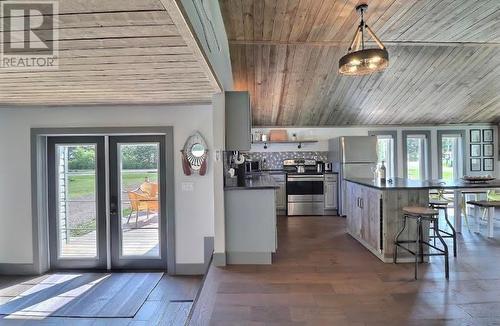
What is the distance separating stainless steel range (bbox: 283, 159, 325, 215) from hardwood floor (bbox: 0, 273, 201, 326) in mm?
3041

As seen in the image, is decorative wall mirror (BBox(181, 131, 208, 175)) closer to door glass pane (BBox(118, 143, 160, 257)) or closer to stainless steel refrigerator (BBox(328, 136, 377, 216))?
door glass pane (BBox(118, 143, 160, 257))

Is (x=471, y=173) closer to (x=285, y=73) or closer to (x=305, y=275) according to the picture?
(x=285, y=73)

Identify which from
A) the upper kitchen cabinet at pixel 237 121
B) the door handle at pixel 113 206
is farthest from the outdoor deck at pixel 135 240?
the upper kitchen cabinet at pixel 237 121

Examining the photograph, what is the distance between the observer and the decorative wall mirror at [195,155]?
4250 millimetres


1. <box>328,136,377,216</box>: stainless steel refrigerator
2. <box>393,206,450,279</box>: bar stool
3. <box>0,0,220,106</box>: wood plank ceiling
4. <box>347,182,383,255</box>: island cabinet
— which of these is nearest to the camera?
<box>0,0,220,106</box>: wood plank ceiling

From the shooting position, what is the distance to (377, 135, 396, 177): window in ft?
23.8

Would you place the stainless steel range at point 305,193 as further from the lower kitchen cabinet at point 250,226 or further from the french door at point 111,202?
the french door at point 111,202

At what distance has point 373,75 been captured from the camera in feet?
17.9

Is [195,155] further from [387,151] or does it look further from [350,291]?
[387,151]

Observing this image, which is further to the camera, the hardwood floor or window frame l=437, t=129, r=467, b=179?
window frame l=437, t=129, r=467, b=179

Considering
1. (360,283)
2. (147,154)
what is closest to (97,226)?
(147,154)

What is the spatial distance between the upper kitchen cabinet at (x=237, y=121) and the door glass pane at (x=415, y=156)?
5325 mm

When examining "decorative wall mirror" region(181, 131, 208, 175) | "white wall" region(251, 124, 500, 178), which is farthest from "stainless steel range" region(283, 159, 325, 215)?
"decorative wall mirror" region(181, 131, 208, 175)

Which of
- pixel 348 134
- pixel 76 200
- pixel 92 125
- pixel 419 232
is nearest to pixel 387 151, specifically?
pixel 348 134
